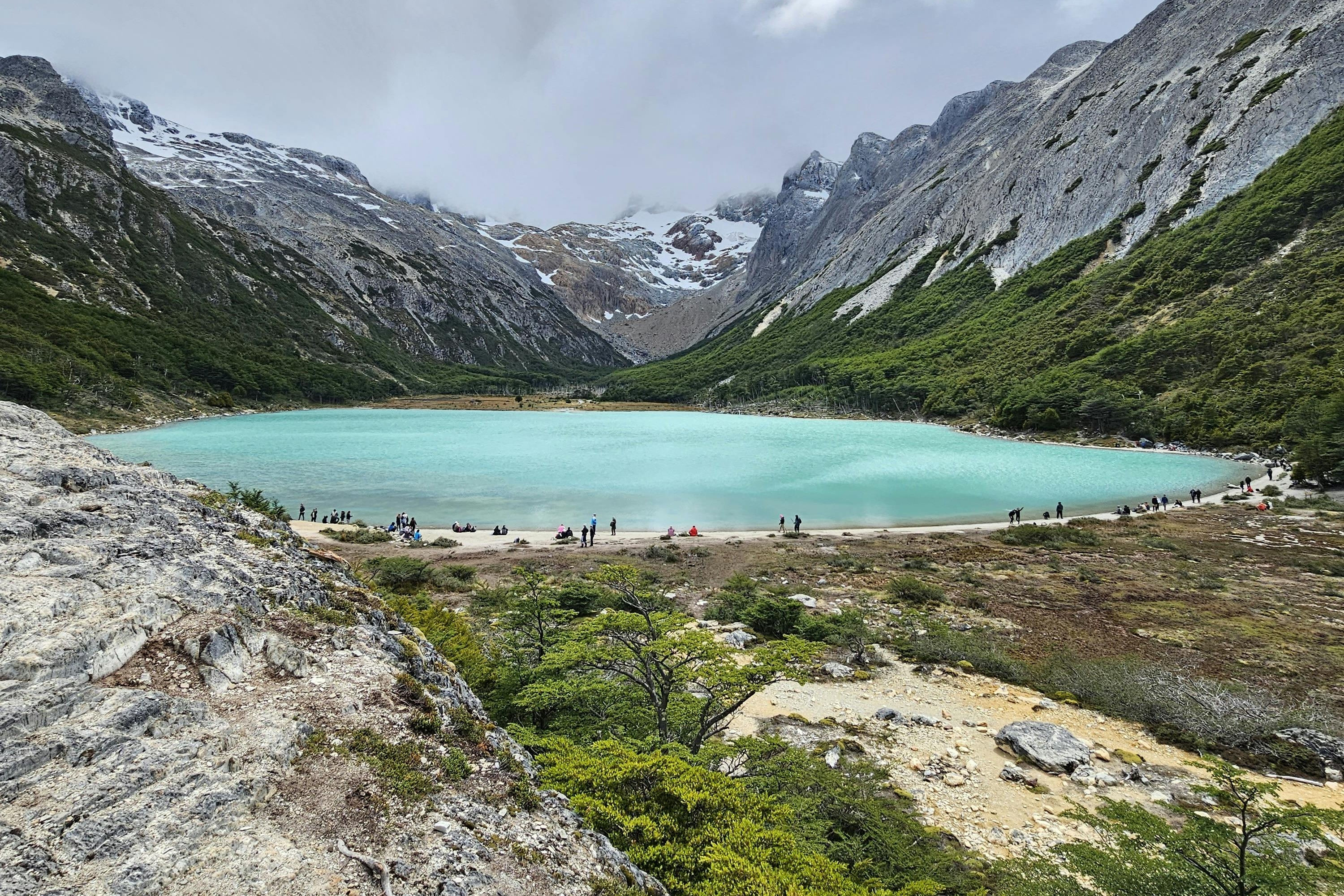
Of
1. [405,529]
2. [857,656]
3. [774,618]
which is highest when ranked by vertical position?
[774,618]

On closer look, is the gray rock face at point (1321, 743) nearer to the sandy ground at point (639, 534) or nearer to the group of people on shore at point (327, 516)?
the sandy ground at point (639, 534)

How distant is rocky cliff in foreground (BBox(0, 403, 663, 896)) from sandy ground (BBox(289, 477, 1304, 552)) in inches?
795

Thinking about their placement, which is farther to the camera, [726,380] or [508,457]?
[726,380]

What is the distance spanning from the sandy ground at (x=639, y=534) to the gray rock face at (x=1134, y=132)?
279ft

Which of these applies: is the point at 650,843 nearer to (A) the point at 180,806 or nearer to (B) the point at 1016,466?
(A) the point at 180,806

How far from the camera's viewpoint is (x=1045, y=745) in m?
9.13

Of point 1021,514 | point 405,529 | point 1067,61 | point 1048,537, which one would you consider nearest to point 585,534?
point 405,529

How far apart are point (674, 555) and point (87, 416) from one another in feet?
253

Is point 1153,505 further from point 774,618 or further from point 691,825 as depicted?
point 691,825

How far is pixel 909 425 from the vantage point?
89.1m

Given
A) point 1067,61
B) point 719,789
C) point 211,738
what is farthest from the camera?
point 1067,61

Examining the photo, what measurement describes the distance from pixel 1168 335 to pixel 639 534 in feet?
232

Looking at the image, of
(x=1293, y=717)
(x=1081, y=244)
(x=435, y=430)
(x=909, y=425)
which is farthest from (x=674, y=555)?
(x=1081, y=244)

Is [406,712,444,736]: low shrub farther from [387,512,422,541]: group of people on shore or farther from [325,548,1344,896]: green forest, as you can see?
[387,512,422,541]: group of people on shore
